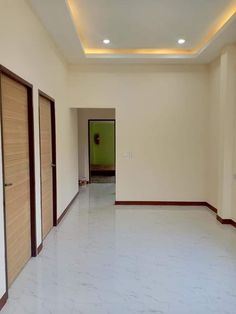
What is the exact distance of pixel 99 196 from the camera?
733 centimetres

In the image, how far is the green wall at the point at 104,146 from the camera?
40.8ft

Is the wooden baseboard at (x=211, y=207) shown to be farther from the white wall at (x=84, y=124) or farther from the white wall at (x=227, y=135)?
the white wall at (x=84, y=124)

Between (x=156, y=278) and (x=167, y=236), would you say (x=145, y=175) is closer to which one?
(x=167, y=236)

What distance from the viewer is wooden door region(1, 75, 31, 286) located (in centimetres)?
278

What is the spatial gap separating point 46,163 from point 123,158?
7.44 feet

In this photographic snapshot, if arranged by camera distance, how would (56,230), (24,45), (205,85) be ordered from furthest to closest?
(205,85)
(56,230)
(24,45)

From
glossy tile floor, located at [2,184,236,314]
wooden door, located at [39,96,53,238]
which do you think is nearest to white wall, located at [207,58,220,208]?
glossy tile floor, located at [2,184,236,314]

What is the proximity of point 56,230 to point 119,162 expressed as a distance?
2211mm

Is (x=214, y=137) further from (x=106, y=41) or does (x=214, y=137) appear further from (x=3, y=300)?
(x=3, y=300)

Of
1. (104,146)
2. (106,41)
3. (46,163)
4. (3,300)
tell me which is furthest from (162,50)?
(104,146)

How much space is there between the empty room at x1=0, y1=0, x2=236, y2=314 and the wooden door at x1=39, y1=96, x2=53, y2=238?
0.03 meters

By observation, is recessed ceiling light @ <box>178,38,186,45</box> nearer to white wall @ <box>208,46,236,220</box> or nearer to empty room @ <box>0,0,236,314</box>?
empty room @ <box>0,0,236,314</box>

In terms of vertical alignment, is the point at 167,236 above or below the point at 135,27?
below

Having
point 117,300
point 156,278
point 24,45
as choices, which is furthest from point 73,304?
point 24,45
